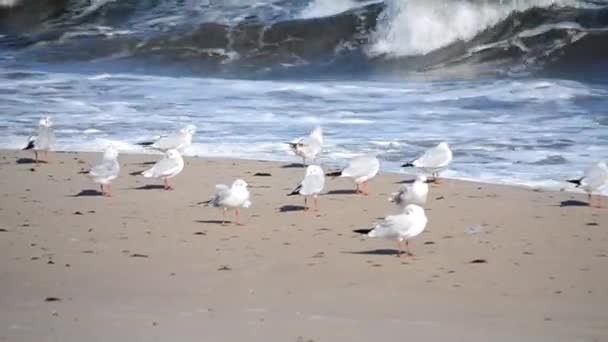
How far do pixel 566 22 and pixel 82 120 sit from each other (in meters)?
10.7

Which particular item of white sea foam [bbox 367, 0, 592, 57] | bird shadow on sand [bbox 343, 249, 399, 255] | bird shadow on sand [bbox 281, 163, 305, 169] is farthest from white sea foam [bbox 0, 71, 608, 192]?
white sea foam [bbox 367, 0, 592, 57]

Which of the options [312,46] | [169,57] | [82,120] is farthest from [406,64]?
[82,120]

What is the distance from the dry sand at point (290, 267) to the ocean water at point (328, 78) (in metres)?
1.78

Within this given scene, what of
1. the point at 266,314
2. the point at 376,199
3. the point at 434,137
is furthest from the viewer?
the point at 434,137

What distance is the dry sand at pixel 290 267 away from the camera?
20.0ft

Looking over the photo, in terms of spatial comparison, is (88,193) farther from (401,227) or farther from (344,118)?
(344,118)

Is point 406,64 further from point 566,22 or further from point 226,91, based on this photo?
point 226,91

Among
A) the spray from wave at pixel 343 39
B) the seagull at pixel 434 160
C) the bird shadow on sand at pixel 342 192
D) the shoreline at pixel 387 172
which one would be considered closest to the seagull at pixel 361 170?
the bird shadow on sand at pixel 342 192

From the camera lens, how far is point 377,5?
24.1 metres

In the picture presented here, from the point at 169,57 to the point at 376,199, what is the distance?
522 inches

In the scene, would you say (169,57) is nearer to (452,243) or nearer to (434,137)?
(434,137)

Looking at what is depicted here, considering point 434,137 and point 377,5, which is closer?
point 434,137

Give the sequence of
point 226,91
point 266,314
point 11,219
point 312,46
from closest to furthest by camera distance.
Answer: point 266,314 → point 11,219 → point 226,91 → point 312,46

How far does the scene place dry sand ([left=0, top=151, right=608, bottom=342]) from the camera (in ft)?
20.0
